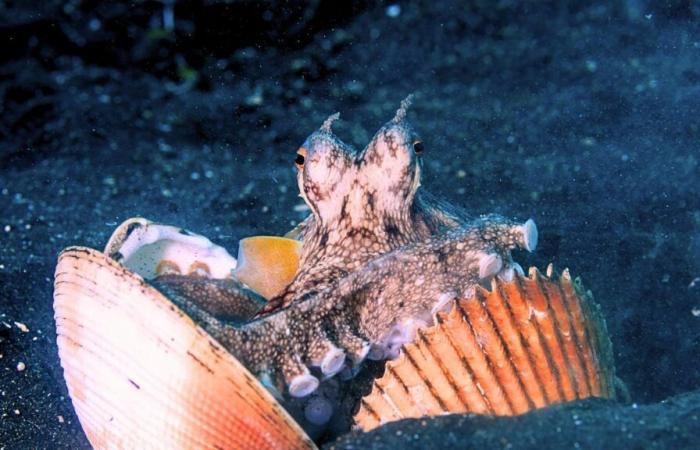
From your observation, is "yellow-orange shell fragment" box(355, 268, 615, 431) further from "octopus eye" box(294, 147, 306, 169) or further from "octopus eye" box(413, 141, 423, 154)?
"octopus eye" box(294, 147, 306, 169)

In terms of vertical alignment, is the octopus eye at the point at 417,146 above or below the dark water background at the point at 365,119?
above

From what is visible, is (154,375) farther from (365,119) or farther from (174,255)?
(365,119)

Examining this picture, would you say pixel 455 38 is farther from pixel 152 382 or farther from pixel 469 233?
pixel 152 382

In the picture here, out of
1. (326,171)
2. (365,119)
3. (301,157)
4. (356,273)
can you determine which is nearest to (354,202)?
(326,171)

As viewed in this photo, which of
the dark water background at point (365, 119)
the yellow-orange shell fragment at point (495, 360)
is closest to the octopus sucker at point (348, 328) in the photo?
the yellow-orange shell fragment at point (495, 360)

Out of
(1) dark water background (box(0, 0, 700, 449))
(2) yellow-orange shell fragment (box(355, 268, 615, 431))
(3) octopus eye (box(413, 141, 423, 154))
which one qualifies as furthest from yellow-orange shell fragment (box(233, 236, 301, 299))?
(1) dark water background (box(0, 0, 700, 449))

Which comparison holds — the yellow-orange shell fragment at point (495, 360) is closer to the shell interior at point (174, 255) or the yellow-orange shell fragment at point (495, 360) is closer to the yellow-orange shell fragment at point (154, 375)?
the yellow-orange shell fragment at point (154, 375)

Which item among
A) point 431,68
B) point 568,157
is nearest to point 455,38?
point 431,68
